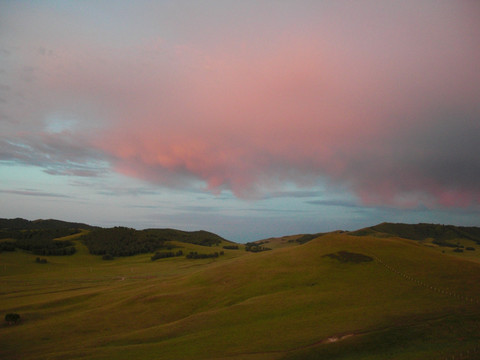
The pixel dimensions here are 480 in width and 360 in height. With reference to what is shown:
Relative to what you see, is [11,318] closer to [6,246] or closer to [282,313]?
[282,313]

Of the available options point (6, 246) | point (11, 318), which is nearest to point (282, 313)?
point (11, 318)

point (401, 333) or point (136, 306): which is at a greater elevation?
point (401, 333)

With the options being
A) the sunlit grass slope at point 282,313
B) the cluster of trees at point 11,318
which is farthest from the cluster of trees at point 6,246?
the cluster of trees at point 11,318

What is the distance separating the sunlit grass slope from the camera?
116 feet

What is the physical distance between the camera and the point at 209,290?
72.1 metres

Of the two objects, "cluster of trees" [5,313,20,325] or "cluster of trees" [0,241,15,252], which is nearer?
"cluster of trees" [5,313,20,325]

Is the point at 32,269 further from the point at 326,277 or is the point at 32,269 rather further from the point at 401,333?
the point at 401,333

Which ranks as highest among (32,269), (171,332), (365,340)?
(365,340)

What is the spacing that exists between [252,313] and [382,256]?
46408mm

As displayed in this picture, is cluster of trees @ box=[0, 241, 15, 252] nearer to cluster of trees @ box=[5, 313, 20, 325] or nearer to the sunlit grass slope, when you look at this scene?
the sunlit grass slope

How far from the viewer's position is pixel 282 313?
49.7m

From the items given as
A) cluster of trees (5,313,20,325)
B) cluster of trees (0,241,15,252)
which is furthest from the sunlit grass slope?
cluster of trees (0,241,15,252)

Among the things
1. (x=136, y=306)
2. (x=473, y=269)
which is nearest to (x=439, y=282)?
(x=473, y=269)

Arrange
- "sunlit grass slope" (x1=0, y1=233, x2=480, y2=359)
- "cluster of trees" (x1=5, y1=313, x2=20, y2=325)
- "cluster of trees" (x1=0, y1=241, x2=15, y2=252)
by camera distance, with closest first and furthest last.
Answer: "sunlit grass slope" (x1=0, y1=233, x2=480, y2=359) → "cluster of trees" (x1=5, y1=313, x2=20, y2=325) → "cluster of trees" (x1=0, y1=241, x2=15, y2=252)
